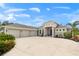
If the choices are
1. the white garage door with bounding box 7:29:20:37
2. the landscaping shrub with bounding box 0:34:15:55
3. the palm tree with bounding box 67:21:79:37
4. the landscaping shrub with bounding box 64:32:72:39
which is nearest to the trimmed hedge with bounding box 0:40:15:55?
the landscaping shrub with bounding box 0:34:15:55

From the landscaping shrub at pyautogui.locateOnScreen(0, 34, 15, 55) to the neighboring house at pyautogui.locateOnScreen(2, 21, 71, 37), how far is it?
0.22 feet

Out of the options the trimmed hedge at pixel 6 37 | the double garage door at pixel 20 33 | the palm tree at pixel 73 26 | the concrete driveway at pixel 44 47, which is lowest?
the concrete driveway at pixel 44 47

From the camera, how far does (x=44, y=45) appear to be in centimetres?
389

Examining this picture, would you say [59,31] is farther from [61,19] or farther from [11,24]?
[11,24]

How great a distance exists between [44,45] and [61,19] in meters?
0.47

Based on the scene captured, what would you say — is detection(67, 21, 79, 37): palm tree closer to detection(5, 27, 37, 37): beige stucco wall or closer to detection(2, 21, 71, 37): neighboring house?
detection(2, 21, 71, 37): neighboring house

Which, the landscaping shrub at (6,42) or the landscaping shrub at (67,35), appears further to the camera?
the landscaping shrub at (67,35)

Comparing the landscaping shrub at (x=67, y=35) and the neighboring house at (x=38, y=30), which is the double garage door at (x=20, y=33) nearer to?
the neighboring house at (x=38, y=30)

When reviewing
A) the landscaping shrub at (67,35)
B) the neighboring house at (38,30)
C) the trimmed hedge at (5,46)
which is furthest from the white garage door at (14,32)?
the landscaping shrub at (67,35)

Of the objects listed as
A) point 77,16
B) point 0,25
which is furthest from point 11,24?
point 77,16

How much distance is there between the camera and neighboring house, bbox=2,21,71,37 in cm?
387

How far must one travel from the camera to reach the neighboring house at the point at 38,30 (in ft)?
12.7

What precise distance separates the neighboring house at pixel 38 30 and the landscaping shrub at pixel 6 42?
0.07 metres

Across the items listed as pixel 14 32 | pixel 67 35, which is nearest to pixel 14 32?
pixel 14 32
